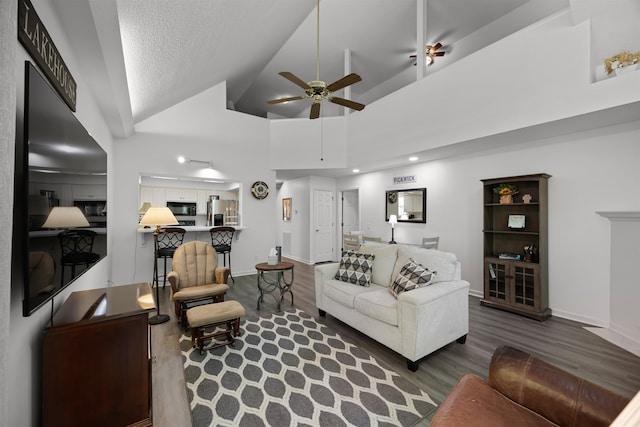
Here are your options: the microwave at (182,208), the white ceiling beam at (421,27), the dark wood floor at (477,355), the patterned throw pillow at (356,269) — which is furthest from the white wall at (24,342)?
the microwave at (182,208)

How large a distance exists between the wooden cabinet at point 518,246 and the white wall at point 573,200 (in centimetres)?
16

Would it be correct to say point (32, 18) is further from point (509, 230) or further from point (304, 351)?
point (509, 230)

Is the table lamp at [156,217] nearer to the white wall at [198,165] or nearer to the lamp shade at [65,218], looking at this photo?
the white wall at [198,165]

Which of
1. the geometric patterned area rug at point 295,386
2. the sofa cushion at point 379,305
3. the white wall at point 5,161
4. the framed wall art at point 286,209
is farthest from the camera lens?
the framed wall art at point 286,209

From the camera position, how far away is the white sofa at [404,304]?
7.51 ft

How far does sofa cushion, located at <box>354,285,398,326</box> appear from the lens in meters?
2.44

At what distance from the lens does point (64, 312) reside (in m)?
1.51

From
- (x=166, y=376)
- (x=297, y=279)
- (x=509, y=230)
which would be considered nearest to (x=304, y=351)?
(x=166, y=376)

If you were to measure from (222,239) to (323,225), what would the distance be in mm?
2987

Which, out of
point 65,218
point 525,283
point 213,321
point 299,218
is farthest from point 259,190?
point 525,283

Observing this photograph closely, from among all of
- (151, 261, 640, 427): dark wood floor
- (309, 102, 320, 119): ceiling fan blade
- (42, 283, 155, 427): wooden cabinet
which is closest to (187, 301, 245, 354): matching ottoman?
(151, 261, 640, 427): dark wood floor

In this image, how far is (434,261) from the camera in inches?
113

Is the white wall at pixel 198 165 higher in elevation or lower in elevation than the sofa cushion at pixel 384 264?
higher

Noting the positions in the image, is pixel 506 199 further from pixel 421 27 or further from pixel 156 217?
pixel 156 217
